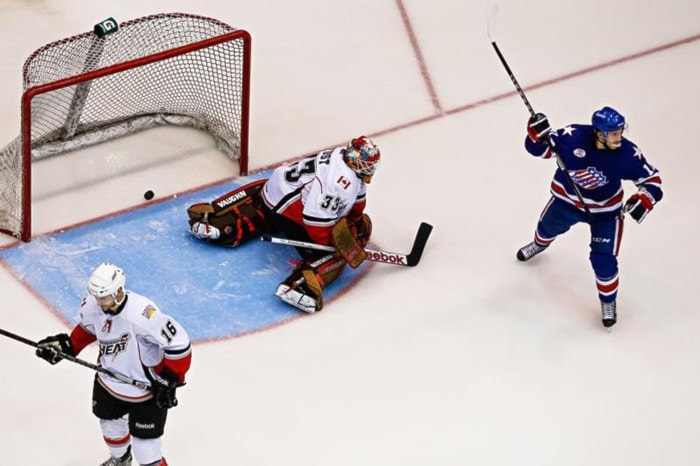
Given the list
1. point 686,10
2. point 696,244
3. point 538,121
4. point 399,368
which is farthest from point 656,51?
point 399,368

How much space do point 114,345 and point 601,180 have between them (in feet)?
7.73

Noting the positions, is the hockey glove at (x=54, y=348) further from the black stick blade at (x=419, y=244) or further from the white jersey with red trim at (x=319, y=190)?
the black stick blade at (x=419, y=244)

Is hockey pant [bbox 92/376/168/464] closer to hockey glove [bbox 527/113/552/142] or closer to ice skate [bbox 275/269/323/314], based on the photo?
ice skate [bbox 275/269/323/314]

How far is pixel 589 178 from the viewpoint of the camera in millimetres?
7176

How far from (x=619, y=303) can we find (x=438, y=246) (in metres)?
0.92

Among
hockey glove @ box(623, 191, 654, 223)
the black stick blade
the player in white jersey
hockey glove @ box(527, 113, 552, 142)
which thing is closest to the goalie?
the black stick blade

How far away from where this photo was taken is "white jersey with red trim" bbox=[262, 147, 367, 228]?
291 inches

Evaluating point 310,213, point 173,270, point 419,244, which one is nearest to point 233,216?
point 173,270

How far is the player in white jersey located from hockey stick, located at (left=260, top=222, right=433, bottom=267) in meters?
1.49

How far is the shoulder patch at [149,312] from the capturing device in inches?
235

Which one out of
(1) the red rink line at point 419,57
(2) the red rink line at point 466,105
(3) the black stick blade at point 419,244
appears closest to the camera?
(3) the black stick blade at point 419,244

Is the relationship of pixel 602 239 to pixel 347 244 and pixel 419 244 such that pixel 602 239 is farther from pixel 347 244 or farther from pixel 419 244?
pixel 347 244

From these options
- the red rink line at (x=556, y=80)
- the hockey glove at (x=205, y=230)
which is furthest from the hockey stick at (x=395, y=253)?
the red rink line at (x=556, y=80)

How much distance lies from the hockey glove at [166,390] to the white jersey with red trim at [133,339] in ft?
0.20
